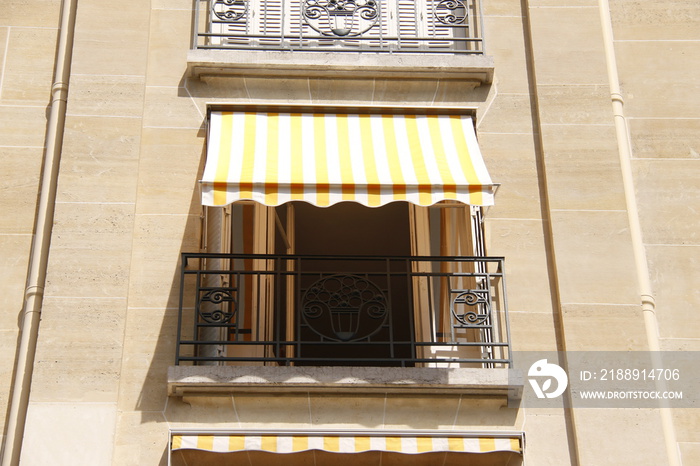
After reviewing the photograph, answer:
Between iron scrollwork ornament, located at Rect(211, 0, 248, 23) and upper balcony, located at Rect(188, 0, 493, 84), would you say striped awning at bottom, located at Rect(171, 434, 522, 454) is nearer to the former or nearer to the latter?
upper balcony, located at Rect(188, 0, 493, 84)

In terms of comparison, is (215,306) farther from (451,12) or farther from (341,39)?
(451,12)

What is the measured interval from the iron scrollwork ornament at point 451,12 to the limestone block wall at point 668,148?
142 cm

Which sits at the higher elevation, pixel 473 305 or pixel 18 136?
pixel 18 136

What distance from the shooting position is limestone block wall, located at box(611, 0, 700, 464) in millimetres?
8930

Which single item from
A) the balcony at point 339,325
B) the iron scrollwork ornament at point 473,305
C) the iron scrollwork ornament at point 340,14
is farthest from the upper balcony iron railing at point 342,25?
the iron scrollwork ornament at point 473,305

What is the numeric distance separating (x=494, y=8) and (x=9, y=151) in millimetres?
4597

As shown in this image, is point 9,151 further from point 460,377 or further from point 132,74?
point 460,377

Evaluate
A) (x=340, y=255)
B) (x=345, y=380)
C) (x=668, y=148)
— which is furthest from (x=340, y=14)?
(x=345, y=380)

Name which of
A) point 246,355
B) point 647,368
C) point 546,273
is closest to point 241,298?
point 246,355

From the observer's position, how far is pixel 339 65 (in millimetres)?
9641

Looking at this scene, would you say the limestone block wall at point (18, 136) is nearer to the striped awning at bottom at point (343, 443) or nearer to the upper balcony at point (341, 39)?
the upper balcony at point (341, 39)

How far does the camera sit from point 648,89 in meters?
9.97

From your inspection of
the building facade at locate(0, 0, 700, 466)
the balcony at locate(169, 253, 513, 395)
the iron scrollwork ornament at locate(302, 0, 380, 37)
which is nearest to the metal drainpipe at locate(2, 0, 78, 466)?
the building facade at locate(0, 0, 700, 466)

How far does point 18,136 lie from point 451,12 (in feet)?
13.8
